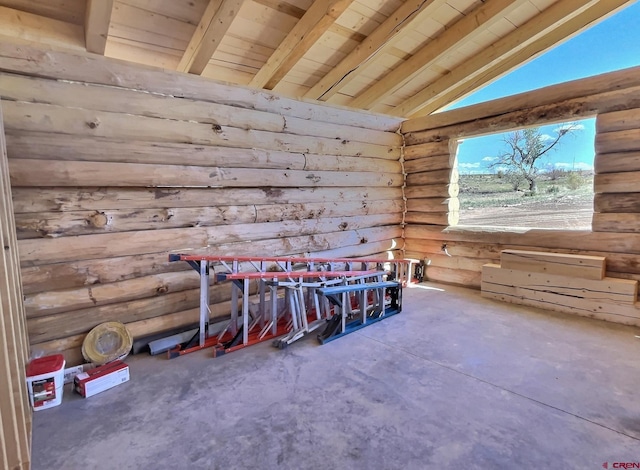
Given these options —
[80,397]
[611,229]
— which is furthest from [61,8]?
[611,229]

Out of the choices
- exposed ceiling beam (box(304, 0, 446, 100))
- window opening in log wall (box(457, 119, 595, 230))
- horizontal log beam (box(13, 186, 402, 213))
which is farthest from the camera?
window opening in log wall (box(457, 119, 595, 230))

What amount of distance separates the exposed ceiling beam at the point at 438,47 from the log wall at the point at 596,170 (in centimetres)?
105

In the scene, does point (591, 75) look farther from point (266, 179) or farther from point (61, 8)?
point (61, 8)

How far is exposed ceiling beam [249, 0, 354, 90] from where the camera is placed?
10.6 feet

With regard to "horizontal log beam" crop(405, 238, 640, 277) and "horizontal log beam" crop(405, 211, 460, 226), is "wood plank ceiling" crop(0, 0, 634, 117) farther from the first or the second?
"horizontal log beam" crop(405, 238, 640, 277)

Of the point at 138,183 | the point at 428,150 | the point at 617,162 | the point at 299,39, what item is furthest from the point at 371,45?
the point at 617,162

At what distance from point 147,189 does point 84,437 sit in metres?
2.18

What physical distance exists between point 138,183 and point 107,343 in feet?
5.04

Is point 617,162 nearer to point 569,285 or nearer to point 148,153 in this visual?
point 569,285

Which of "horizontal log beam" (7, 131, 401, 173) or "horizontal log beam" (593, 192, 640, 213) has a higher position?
"horizontal log beam" (7, 131, 401, 173)

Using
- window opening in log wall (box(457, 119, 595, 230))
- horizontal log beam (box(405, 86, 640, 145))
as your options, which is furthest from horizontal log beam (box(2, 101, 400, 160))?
window opening in log wall (box(457, 119, 595, 230))

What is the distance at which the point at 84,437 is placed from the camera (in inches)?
82.0

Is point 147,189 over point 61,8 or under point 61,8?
under

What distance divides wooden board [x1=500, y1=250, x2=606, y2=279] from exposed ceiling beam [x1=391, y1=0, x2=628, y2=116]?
106 inches
